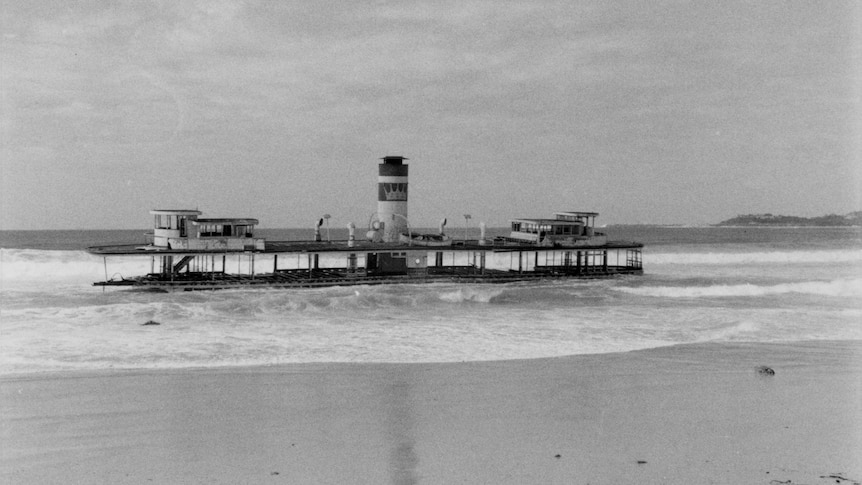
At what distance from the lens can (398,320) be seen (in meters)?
29.9

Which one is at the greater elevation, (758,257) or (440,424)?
(758,257)

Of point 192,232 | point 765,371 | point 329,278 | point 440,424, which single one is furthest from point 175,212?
point 765,371

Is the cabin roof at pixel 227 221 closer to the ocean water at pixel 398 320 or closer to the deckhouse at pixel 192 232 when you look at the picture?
the deckhouse at pixel 192 232

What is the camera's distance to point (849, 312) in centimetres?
3291

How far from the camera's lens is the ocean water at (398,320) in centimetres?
2103

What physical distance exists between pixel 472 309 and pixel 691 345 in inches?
547

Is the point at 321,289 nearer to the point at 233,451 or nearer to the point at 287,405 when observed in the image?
the point at 287,405

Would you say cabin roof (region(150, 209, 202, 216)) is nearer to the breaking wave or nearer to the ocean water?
the ocean water

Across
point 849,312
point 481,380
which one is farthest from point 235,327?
point 849,312

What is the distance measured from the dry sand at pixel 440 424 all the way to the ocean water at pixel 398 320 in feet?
9.17

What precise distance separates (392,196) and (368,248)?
19.3 ft

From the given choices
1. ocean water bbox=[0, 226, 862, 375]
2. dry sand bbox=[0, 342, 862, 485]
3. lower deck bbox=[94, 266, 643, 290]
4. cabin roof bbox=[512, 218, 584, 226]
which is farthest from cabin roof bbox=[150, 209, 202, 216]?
cabin roof bbox=[512, 218, 584, 226]

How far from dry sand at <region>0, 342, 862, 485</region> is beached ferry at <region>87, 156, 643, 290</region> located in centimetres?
2225

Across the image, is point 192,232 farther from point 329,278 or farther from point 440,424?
point 440,424
